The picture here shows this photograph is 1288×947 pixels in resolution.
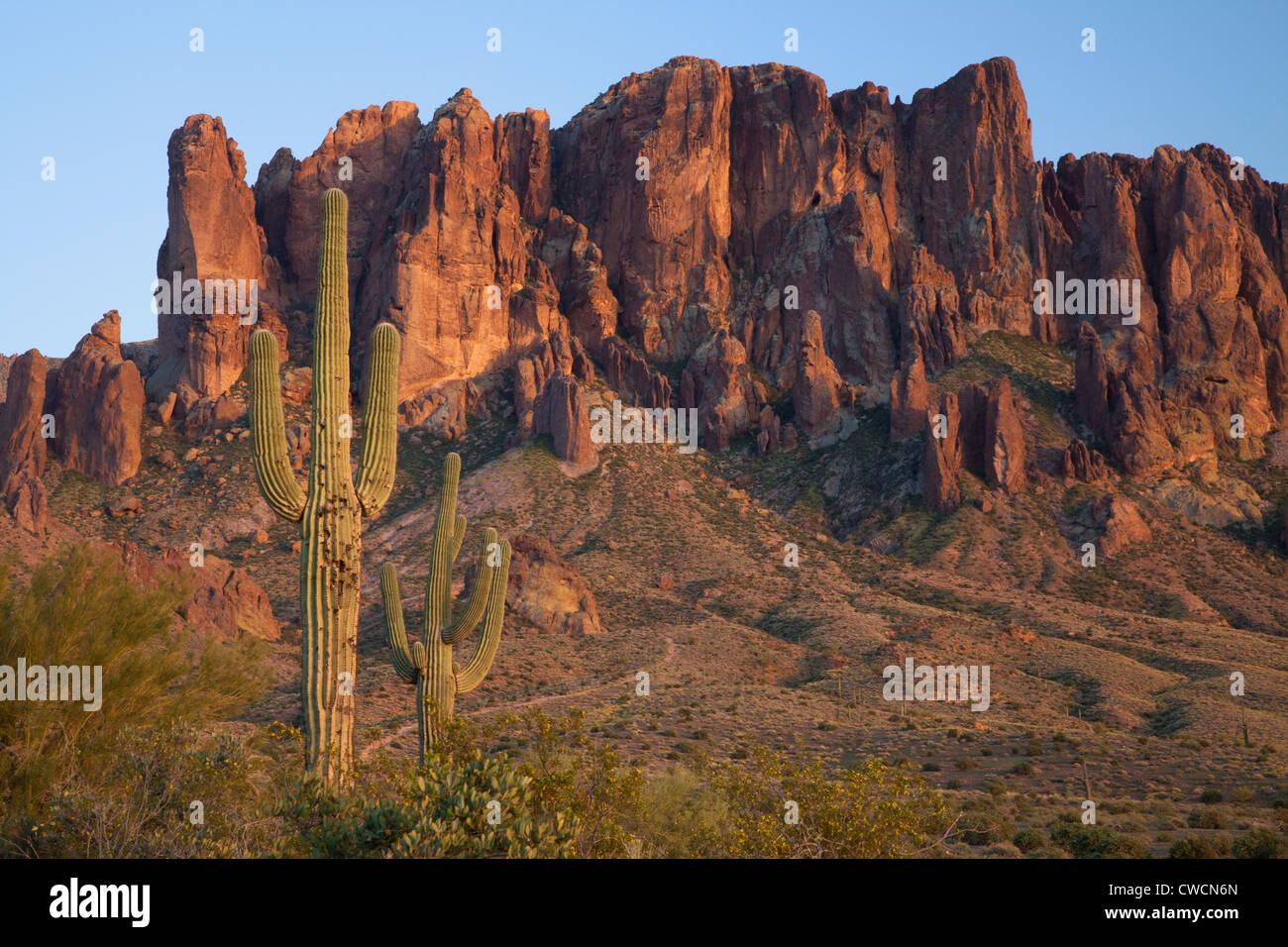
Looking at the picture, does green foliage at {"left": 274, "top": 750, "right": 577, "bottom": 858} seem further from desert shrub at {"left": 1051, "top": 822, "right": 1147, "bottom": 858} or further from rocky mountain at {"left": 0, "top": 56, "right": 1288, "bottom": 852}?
rocky mountain at {"left": 0, "top": 56, "right": 1288, "bottom": 852}

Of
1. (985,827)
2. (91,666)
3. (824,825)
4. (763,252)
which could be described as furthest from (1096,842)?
(763,252)

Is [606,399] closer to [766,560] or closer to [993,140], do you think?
[766,560]

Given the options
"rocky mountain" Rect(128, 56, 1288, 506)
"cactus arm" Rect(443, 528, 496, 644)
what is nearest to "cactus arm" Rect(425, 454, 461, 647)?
"cactus arm" Rect(443, 528, 496, 644)

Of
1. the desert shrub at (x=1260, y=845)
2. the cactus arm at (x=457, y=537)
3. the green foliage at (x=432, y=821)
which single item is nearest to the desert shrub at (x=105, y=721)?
the green foliage at (x=432, y=821)

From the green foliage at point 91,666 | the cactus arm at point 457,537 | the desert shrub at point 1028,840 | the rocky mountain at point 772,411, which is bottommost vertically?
the desert shrub at point 1028,840

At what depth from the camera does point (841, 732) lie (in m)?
33.3

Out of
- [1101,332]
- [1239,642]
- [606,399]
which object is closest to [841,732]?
[1239,642]

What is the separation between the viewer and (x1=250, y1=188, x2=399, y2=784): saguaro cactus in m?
11.7

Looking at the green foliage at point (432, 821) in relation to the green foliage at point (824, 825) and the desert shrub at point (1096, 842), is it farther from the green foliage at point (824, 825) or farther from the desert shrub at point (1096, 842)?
the desert shrub at point (1096, 842)

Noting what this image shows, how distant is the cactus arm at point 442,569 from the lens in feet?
58.5

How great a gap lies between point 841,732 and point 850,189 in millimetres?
68340

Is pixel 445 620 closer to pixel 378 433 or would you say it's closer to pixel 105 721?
pixel 105 721

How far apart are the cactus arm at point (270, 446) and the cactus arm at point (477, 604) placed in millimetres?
5481
